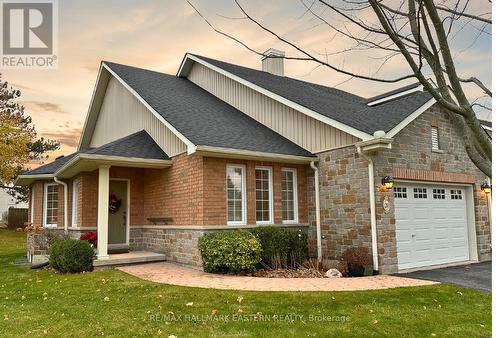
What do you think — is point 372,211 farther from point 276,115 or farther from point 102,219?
point 102,219

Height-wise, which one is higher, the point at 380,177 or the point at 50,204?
the point at 380,177

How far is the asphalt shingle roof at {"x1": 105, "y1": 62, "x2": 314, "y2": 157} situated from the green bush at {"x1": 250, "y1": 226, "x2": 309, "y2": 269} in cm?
229

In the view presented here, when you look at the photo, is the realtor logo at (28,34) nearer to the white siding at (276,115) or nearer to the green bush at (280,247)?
the white siding at (276,115)

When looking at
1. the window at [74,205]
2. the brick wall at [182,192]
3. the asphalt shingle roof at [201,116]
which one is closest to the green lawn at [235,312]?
the brick wall at [182,192]

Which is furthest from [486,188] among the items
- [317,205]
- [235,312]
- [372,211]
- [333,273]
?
[235,312]

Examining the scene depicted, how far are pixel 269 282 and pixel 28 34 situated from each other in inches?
424

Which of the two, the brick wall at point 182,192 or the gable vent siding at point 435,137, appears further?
the gable vent siding at point 435,137

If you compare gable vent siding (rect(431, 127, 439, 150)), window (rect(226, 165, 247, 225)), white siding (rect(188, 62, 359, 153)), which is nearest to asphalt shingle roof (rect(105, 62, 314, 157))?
white siding (rect(188, 62, 359, 153))

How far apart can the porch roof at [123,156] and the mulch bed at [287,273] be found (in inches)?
175

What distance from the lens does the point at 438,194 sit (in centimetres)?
1191

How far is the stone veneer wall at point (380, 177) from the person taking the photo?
32.6 feet

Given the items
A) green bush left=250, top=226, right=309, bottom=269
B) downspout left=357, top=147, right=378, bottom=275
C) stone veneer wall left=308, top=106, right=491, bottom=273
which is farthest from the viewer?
green bush left=250, top=226, right=309, bottom=269

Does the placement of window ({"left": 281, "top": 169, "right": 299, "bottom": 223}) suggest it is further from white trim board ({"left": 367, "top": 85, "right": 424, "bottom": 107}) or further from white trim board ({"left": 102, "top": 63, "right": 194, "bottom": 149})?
white trim board ({"left": 367, "top": 85, "right": 424, "bottom": 107})

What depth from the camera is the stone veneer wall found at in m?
9.92
